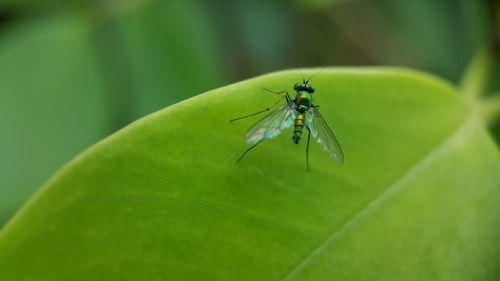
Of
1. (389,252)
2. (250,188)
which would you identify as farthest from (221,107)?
(389,252)

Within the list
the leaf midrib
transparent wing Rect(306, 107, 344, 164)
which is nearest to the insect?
transparent wing Rect(306, 107, 344, 164)

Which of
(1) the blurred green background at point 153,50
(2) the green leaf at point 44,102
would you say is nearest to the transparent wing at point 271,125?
(1) the blurred green background at point 153,50

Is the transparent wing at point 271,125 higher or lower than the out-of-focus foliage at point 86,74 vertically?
lower

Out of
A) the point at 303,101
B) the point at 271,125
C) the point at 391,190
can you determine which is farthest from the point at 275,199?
the point at 303,101

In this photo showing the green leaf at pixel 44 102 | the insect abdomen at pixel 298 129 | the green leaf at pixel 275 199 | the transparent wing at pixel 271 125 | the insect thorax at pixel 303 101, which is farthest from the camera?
the green leaf at pixel 44 102

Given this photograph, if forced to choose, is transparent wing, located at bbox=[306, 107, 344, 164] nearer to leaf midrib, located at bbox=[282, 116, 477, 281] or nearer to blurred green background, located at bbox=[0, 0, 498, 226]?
leaf midrib, located at bbox=[282, 116, 477, 281]

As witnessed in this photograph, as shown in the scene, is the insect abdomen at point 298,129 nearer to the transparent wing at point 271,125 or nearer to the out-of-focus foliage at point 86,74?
the transparent wing at point 271,125

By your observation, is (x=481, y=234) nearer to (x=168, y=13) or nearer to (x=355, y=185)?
(x=355, y=185)

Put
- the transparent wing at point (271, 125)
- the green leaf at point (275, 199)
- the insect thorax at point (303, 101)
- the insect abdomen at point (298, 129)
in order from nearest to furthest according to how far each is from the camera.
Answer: the green leaf at point (275, 199) → the transparent wing at point (271, 125) → the insect abdomen at point (298, 129) → the insect thorax at point (303, 101)
